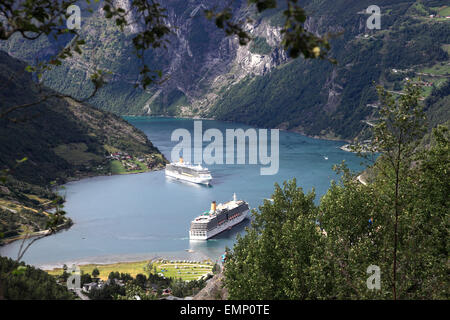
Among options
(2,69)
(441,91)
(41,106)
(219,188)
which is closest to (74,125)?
(41,106)

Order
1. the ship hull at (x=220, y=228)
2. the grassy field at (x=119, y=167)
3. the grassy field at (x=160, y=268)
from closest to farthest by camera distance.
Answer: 1. the grassy field at (x=160, y=268)
2. the ship hull at (x=220, y=228)
3. the grassy field at (x=119, y=167)

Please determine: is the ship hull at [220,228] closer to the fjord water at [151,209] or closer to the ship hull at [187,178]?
the fjord water at [151,209]

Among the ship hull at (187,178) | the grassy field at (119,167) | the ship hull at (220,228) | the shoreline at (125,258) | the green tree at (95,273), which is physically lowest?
the green tree at (95,273)

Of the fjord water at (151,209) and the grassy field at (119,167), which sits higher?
the grassy field at (119,167)

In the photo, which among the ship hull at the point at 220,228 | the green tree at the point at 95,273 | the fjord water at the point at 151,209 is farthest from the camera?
the ship hull at the point at 220,228

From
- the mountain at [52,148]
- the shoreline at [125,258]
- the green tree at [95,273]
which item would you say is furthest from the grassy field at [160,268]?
the mountain at [52,148]

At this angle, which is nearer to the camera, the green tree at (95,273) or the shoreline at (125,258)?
the green tree at (95,273)

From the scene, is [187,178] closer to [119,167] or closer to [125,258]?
[119,167]
